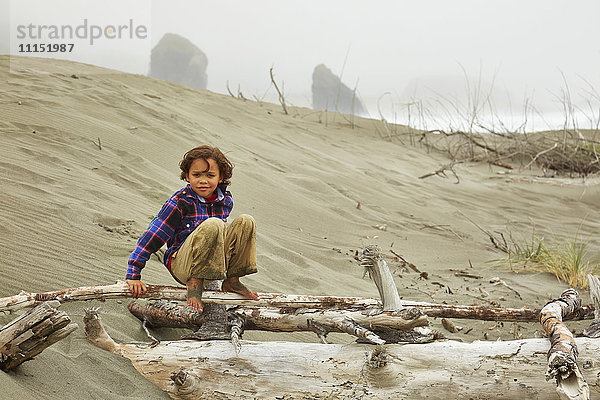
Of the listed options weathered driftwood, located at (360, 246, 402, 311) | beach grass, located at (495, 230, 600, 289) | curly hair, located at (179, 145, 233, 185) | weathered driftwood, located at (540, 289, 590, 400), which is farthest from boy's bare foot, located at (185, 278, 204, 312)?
beach grass, located at (495, 230, 600, 289)

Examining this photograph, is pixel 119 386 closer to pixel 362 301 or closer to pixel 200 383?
pixel 200 383

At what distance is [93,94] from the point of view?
7.97 metres

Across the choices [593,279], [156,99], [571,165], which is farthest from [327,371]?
[571,165]

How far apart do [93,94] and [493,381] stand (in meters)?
7.07

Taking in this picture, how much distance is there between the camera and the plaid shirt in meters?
2.72

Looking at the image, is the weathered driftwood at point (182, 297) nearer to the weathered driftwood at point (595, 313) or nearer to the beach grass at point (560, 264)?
the weathered driftwood at point (595, 313)

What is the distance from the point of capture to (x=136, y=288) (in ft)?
8.75

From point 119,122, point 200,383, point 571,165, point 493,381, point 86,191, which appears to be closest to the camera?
point 493,381

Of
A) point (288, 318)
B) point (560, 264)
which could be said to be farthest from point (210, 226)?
point (560, 264)

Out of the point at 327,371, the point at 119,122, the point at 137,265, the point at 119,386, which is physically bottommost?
the point at 119,386

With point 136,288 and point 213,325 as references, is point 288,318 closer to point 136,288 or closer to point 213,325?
point 213,325

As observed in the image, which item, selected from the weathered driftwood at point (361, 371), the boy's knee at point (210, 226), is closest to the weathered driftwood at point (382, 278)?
the weathered driftwood at point (361, 371)

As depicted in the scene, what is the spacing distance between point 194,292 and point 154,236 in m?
0.33

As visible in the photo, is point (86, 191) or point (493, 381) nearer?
point (493, 381)
